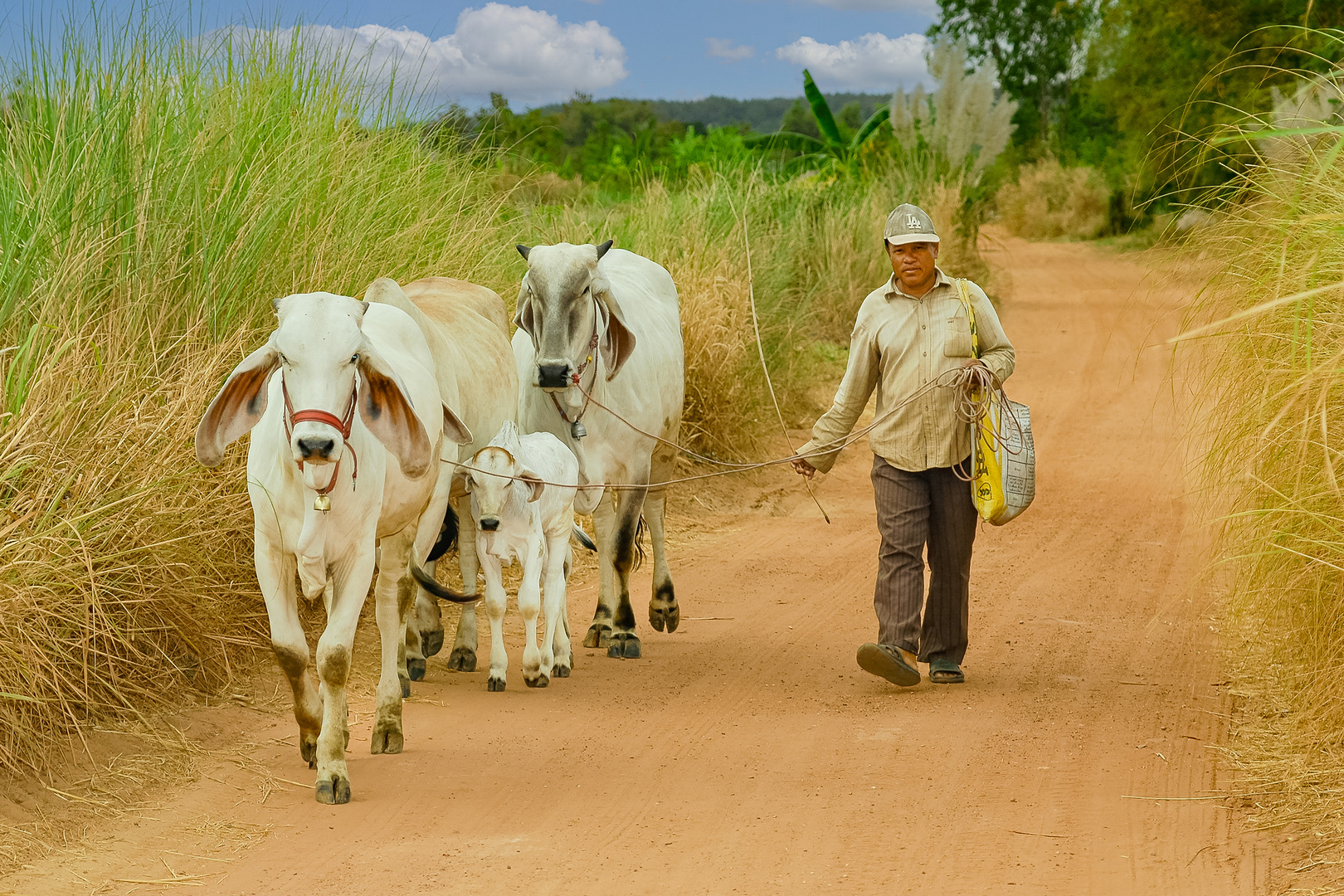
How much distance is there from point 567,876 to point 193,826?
1258 mm

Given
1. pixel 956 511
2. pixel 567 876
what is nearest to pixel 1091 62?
pixel 956 511

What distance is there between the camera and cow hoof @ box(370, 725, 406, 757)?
499 centimetres

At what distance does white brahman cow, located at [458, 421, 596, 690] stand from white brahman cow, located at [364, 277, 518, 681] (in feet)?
0.65

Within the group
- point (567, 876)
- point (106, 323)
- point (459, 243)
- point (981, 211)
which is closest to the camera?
point (567, 876)

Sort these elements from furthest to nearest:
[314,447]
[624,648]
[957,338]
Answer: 1. [624,648]
2. [957,338]
3. [314,447]

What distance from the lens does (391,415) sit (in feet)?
14.6

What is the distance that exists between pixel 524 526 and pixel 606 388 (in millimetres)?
994

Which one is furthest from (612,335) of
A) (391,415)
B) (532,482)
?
(391,415)

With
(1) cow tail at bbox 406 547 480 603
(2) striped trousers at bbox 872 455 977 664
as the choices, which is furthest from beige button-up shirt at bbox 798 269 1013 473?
(1) cow tail at bbox 406 547 480 603

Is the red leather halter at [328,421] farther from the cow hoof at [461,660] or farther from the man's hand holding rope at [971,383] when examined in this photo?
the man's hand holding rope at [971,383]

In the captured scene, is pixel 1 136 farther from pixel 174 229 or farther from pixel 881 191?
pixel 881 191

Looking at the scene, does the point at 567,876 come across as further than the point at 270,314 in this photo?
No

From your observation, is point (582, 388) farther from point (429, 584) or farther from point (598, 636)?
point (598, 636)

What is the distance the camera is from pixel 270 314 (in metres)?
6.46
